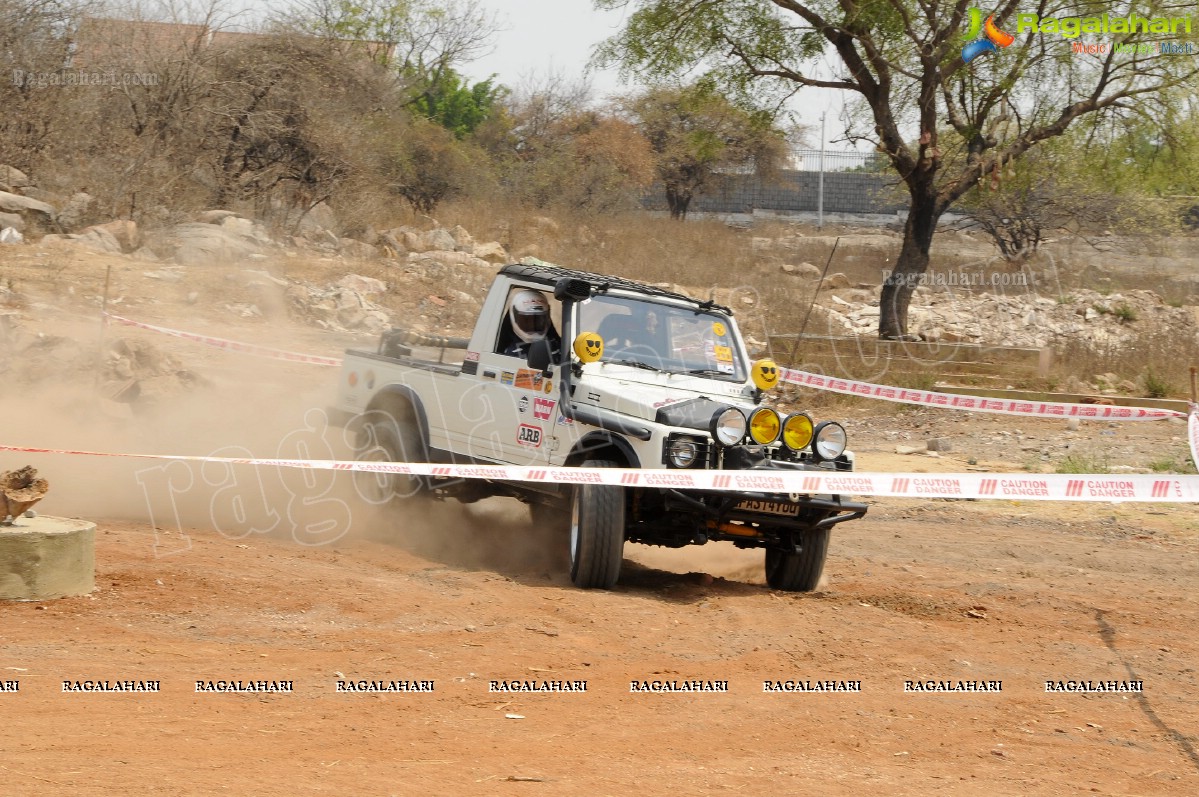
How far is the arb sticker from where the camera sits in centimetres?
835

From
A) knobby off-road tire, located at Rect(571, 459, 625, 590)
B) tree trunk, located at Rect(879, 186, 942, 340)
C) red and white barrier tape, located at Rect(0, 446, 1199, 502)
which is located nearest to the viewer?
red and white barrier tape, located at Rect(0, 446, 1199, 502)

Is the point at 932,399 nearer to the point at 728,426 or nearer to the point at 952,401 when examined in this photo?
the point at 952,401

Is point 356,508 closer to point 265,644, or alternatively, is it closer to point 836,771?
point 265,644

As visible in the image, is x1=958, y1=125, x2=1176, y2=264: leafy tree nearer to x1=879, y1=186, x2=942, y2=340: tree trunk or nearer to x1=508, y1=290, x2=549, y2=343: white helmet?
x1=879, y1=186, x2=942, y2=340: tree trunk

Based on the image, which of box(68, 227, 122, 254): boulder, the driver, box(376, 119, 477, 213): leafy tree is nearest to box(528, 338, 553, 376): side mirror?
the driver

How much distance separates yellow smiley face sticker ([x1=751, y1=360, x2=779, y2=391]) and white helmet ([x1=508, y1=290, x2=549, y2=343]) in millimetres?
1512

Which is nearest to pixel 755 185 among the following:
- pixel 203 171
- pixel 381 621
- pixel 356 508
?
pixel 203 171

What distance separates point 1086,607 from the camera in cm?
814

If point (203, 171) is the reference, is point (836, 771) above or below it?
below

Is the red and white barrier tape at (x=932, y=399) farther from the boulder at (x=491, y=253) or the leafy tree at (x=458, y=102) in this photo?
the leafy tree at (x=458, y=102)

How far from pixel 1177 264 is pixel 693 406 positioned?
33.2 metres

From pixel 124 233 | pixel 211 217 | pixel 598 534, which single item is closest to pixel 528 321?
pixel 598 534

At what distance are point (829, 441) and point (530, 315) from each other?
242 cm

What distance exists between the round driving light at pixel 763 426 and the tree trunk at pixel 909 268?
625 inches
